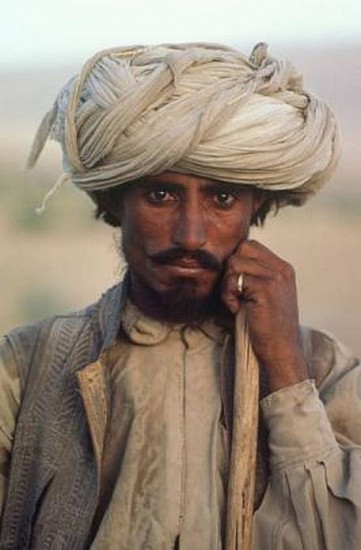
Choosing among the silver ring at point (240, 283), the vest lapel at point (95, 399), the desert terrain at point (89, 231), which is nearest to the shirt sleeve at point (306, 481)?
the silver ring at point (240, 283)

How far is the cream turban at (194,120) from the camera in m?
3.81

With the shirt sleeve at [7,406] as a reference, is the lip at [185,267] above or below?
above

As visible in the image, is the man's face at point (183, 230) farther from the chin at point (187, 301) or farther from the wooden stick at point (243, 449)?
the wooden stick at point (243, 449)

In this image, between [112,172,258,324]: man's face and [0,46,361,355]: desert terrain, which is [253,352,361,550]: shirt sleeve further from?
[0,46,361,355]: desert terrain

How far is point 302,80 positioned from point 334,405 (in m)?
0.69

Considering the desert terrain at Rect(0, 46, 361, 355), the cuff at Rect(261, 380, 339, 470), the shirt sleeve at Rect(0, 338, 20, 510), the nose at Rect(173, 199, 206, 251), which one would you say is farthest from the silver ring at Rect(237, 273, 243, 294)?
the desert terrain at Rect(0, 46, 361, 355)

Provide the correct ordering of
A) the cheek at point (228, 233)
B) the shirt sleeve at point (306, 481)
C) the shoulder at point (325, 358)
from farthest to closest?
1. the shoulder at point (325, 358)
2. the cheek at point (228, 233)
3. the shirt sleeve at point (306, 481)

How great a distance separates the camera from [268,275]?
12.8 ft

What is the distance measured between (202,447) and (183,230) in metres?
0.45

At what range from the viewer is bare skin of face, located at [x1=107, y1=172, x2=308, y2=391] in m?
3.83

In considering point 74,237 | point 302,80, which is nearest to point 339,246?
point 74,237

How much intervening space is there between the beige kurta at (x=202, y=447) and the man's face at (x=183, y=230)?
16 cm

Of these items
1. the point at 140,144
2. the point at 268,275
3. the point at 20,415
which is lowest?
the point at 20,415

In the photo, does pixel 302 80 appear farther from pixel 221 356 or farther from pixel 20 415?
pixel 20 415
